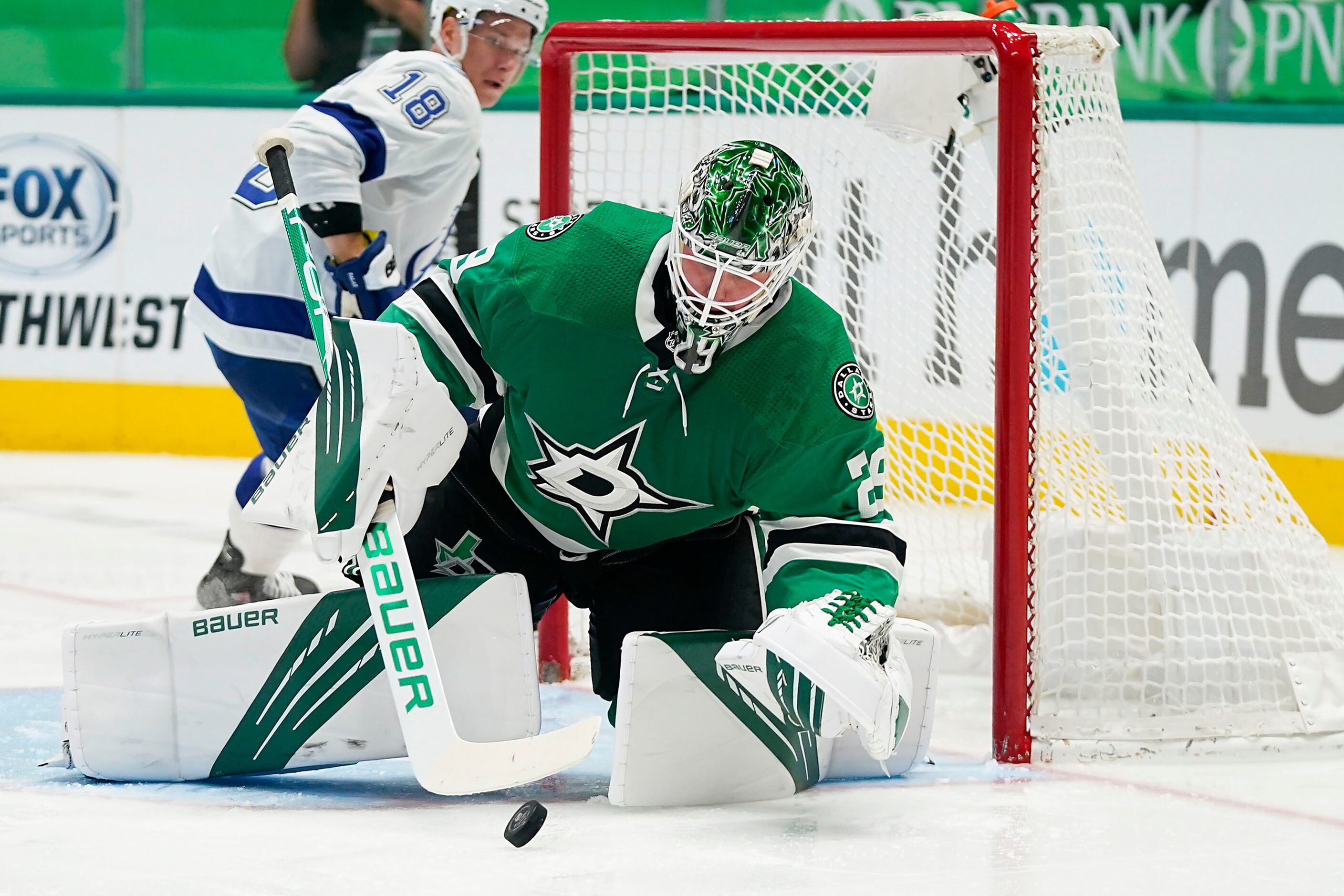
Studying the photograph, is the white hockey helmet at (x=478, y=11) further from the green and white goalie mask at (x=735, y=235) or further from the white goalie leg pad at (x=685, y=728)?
the white goalie leg pad at (x=685, y=728)

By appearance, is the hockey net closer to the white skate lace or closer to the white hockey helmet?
the white hockey helmet

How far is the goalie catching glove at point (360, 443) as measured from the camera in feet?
6.79

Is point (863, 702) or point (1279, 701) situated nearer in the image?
point (863, 702)

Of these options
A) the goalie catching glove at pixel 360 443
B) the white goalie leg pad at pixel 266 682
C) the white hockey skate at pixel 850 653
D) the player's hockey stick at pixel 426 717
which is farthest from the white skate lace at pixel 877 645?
the goalie catching glove at pixel 360 443

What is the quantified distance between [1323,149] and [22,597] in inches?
128

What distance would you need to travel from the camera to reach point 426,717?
199cm

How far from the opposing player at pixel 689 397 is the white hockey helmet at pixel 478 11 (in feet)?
3.50

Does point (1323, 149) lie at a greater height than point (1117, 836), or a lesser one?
greater

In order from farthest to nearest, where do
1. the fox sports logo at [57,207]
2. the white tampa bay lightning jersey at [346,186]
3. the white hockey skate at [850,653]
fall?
the fox sports logo at [57,207] < the white tampa bay lightning jersey at [346,186] < the white hockey skate at [850,653]

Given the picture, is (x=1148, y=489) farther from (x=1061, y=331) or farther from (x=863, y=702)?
(x=863, y=702)

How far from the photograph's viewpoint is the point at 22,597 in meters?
3.50

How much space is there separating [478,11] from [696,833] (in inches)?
67.5

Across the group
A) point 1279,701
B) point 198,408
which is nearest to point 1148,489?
point 1279,701

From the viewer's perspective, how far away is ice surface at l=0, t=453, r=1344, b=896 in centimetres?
177
